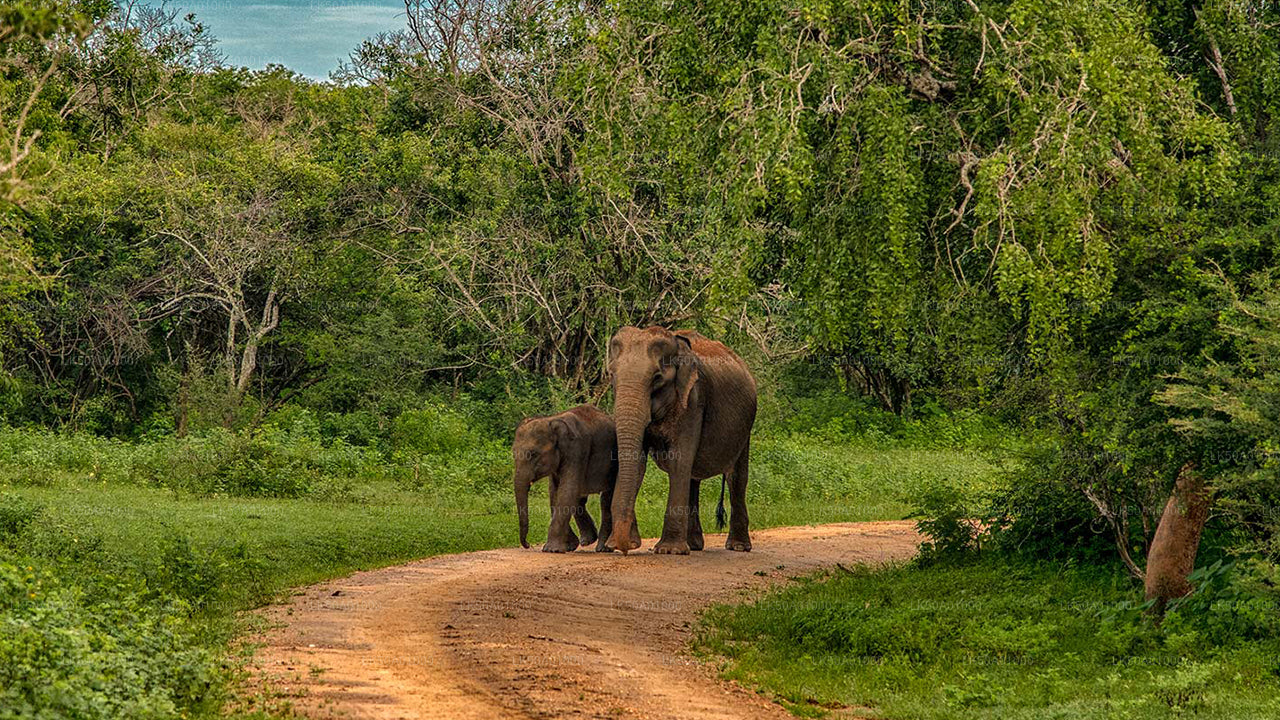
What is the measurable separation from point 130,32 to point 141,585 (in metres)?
25.1

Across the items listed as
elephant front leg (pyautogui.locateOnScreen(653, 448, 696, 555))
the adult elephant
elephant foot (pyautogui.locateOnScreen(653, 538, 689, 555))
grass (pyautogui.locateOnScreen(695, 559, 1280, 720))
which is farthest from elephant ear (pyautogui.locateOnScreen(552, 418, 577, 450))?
grass (pyautogui.locateOnScreen(695, 559, 1280, 720))

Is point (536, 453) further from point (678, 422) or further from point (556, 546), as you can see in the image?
point (678, 422)

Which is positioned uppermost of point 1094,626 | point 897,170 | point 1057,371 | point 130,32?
point 130,32

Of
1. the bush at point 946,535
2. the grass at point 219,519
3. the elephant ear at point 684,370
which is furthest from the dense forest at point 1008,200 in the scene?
the elephant ear at point 684,370

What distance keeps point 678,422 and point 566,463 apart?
1682 mm

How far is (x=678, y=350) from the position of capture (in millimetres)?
19641

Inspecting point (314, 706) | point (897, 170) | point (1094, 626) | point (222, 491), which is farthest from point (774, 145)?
point (222, 491)

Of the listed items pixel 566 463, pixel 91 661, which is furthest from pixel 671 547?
pixel 91 661

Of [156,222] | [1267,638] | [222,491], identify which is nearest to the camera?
[1267,638]

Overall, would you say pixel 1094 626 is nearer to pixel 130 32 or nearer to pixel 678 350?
pixel 678 350

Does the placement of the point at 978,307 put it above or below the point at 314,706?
above

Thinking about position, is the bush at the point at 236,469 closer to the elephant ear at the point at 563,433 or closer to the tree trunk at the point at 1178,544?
the elephant ear at the point at 563,433

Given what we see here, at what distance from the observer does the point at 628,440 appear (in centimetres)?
1881

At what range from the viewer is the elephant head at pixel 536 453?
19.7 meters
